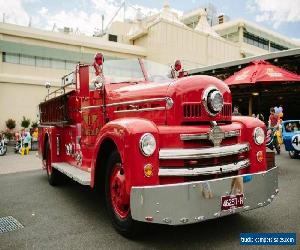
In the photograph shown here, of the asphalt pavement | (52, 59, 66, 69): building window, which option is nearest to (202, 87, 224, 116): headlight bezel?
the asphalt pavement

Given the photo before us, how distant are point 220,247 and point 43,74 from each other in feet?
90.8

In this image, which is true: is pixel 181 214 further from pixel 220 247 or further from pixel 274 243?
pixel 274 243

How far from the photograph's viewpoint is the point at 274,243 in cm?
370

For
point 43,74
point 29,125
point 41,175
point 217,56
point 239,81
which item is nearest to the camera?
point 41,175

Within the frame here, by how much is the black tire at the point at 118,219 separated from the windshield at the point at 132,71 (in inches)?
64.7

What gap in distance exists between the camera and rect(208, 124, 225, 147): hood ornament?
3850 mm

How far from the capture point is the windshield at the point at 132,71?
17.7ft

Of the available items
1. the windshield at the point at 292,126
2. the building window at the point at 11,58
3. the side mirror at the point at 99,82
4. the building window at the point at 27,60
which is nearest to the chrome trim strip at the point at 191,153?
the side mirror at the point at 99,82

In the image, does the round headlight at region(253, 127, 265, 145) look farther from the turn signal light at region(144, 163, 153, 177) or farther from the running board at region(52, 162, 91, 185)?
the running board at region(52, 162, 91, 185)

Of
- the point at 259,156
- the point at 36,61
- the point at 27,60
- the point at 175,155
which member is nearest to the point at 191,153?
the point at 175,155

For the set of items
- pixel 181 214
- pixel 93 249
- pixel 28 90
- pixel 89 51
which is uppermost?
pixel 89 51

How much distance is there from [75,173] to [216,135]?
2.45m

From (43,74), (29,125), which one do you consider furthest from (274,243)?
(43,74)

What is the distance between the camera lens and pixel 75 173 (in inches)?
211
